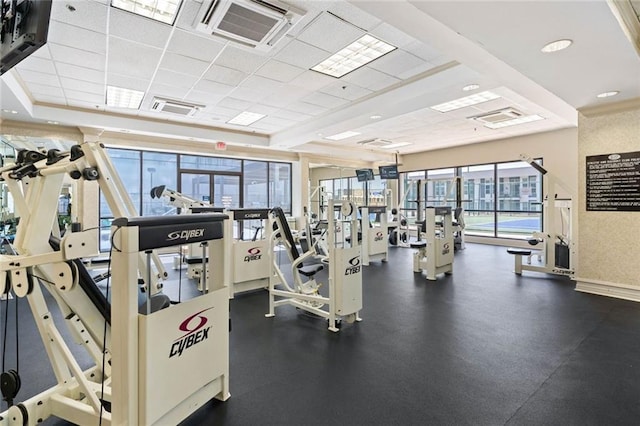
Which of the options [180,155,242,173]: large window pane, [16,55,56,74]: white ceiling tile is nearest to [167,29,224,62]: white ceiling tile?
[16,55,56,74]: white ceiling tile

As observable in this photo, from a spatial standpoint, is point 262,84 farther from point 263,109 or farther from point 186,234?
point 186,234

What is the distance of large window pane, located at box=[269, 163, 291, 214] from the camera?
10789mm

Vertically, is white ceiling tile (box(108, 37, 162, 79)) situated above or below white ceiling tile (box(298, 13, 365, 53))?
above

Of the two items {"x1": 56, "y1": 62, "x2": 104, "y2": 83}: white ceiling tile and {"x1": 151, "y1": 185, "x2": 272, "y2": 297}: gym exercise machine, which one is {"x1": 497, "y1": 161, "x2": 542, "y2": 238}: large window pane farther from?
{"x1": 56, "y1": 62, "x2": 104, "y2": 83}: white ceiling tile

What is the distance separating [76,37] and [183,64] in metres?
1.13

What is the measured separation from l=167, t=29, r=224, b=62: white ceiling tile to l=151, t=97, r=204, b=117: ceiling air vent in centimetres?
204

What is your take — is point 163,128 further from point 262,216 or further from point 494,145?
point 494,145

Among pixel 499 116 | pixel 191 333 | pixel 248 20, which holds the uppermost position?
pixel 499 116

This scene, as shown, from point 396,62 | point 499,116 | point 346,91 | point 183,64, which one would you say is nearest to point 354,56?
point 396,62

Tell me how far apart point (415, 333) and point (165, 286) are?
4018mm

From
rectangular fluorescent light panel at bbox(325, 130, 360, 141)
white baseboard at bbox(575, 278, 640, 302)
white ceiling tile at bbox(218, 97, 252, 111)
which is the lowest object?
white baseboard at bbox(575, 278, 640, 302)

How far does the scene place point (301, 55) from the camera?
402 cm

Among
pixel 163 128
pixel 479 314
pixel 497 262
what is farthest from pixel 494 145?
pixel 163 128

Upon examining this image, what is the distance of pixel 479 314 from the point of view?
3.81m
